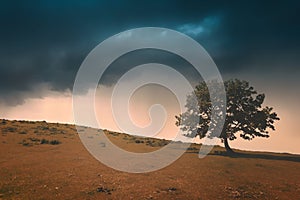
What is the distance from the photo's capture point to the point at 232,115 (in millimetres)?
48688

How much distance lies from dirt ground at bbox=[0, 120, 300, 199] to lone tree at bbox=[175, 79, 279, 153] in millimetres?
9471

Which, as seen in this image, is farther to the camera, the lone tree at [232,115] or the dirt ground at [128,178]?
the lone tree at [232,115]

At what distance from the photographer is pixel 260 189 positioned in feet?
80.3

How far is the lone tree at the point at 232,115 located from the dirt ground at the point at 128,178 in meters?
9.47

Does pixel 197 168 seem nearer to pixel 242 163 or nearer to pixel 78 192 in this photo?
pixel 242 163

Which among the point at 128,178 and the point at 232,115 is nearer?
the point at 128,178

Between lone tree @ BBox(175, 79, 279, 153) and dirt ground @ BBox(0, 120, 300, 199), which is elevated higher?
lone tree @ BBox(175, 79, 279, 153)

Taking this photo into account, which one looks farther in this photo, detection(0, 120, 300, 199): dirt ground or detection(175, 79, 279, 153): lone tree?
detection(175, 79, 279, 153): lone tree

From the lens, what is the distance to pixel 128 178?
26.2 meters

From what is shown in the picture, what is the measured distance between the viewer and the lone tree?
47781 mm

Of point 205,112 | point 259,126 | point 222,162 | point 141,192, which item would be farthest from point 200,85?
point 141,192

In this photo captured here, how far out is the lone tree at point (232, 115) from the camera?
4778 cm

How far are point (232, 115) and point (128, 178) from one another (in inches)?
Answer: 1125

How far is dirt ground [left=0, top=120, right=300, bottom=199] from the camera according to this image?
21.2 meters
